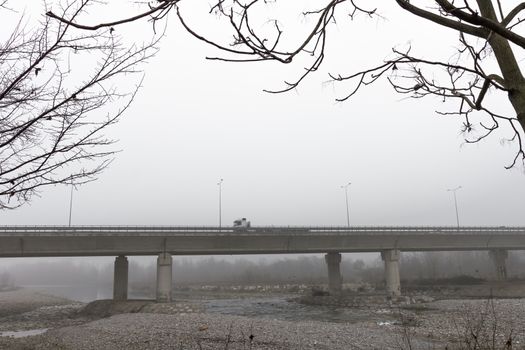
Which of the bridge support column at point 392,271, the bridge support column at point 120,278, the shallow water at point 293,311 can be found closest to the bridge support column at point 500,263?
the bridge support column at point 392,271

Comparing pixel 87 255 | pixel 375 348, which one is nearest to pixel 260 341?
pixel 375 348

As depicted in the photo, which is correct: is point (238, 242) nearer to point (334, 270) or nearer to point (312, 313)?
point (312, 313)

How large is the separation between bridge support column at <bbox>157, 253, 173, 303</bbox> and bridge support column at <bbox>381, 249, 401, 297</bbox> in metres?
24.9

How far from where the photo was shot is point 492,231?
58.7 meters

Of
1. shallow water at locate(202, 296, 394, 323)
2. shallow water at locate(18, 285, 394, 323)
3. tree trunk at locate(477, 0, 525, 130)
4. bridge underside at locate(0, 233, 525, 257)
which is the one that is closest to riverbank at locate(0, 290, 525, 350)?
shallow water at locate(202, 296, 394, 323)

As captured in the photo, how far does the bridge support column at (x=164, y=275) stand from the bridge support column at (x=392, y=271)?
24938 millimetres

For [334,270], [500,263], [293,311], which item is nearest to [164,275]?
[293,311]

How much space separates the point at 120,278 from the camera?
152 ft

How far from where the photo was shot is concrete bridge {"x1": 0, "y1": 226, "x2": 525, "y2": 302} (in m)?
40.8

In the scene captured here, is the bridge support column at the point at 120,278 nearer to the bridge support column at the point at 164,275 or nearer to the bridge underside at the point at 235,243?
the bridge underside at the point at 235,243

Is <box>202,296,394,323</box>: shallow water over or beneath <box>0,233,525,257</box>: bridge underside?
beneath

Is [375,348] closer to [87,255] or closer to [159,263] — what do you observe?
[159,263]

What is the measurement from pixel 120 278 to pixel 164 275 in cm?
573

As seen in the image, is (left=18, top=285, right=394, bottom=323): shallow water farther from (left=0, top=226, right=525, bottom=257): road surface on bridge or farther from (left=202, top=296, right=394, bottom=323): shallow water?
(left=0, top=226, right=525, bottom=257): road surface on bridge
